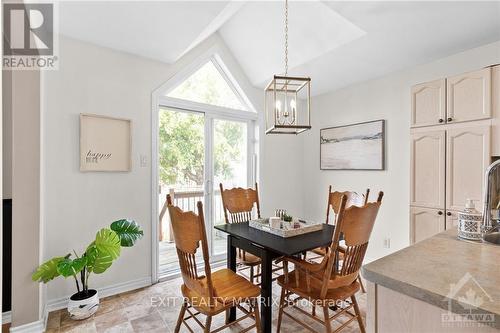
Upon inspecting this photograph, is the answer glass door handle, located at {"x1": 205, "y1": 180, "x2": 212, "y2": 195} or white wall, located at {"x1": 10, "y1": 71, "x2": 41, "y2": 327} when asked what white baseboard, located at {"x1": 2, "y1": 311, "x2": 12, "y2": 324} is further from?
glass door handle, located at {"x1": 205, "y1": 180, "x2": 212, "y2": 195}

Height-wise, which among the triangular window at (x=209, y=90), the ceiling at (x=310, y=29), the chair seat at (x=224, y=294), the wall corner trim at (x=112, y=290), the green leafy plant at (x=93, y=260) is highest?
the ceiling at (x=310, y=29)

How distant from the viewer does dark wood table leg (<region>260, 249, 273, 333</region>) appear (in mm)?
1770

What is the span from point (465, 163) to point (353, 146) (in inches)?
55.9

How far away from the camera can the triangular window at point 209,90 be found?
3.27m

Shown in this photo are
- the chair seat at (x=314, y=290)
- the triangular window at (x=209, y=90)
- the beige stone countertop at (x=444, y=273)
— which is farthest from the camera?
the triangular window at (x=209, y=90)

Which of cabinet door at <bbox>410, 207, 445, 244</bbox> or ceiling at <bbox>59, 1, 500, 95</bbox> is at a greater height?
ceiling at <bbox>59, 1, 500, 95</bbox>

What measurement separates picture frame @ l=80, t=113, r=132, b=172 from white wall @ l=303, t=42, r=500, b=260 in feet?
9.20

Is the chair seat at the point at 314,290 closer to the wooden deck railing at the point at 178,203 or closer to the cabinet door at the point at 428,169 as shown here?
the cabinet door at the point at 428,169

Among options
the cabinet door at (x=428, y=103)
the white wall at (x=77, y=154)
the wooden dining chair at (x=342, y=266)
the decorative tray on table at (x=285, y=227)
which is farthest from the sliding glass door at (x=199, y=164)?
the cabinet door at (x=428, y=103)

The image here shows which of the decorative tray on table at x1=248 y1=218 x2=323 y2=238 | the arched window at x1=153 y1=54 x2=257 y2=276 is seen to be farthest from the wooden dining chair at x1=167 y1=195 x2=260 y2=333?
the arched window at x1=153 y1=54 x2=257 y2=276

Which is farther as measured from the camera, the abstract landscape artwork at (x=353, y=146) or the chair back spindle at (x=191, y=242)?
the abstract landscape artwork at (x=353, y=146)

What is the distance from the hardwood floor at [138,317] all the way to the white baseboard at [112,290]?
2.1 inches

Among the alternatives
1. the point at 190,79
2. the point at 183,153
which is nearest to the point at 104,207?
the point at 183,153

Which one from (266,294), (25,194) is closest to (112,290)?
(25,194)
